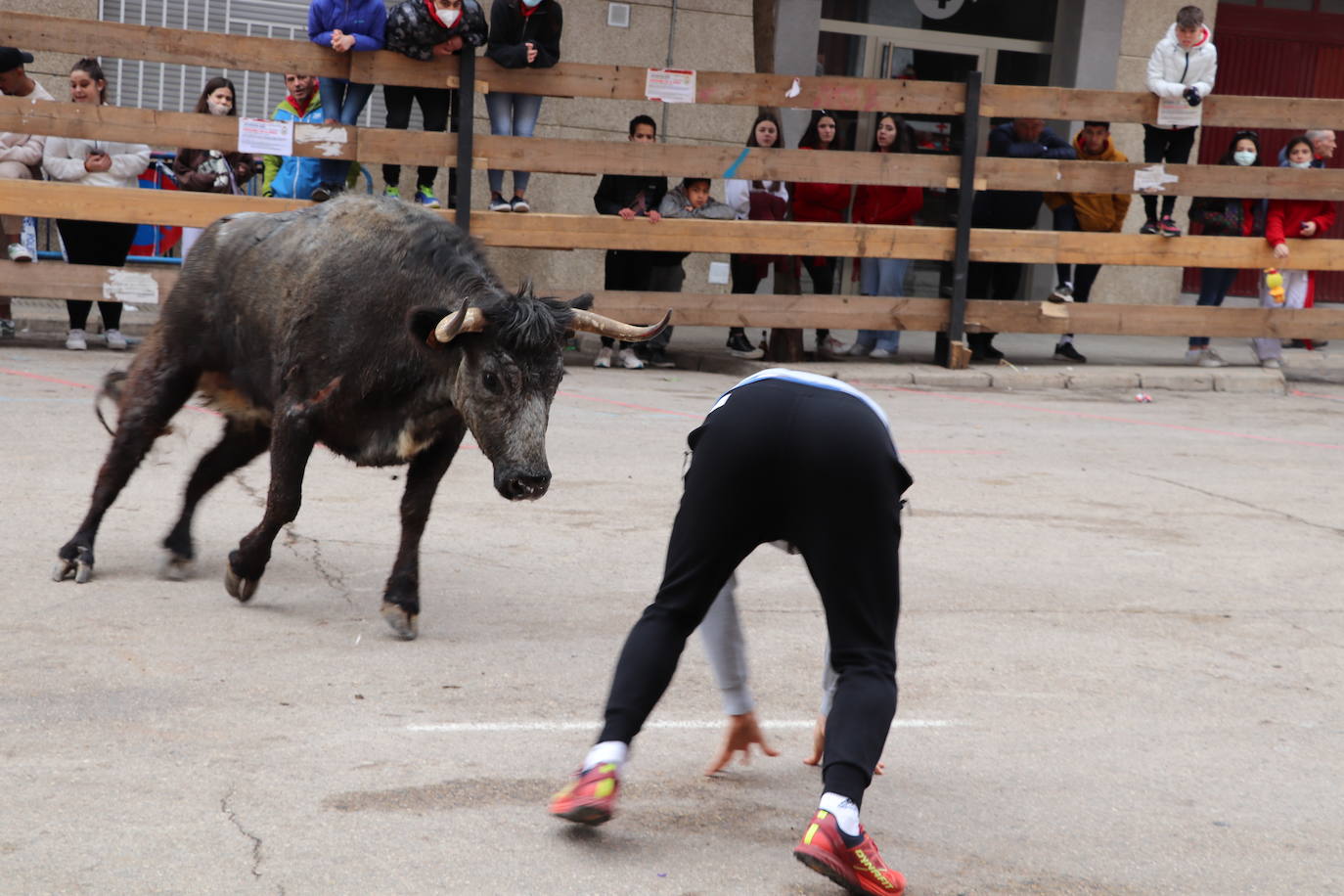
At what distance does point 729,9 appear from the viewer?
17.0 meters

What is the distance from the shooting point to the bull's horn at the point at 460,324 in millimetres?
5523

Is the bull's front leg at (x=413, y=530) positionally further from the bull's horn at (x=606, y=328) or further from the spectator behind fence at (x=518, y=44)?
the spectator behind fence at (x=518, y=44)

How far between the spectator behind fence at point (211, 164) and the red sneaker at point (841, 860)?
9.90 meters

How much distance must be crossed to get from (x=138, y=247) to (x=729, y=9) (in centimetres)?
673

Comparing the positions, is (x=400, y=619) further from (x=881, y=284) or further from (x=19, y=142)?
(x=881, y=284)

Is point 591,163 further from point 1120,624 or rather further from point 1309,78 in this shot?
point 1309,78

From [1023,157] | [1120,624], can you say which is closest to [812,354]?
[1023,157]

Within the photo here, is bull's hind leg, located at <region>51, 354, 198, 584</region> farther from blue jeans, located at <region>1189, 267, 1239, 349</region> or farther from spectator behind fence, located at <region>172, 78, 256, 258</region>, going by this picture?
blue jeans, located at <region>1189, 267, 1239, 349</region>

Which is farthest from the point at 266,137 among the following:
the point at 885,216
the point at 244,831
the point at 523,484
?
the point at 244,831

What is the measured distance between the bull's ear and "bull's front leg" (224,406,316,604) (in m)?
0.69

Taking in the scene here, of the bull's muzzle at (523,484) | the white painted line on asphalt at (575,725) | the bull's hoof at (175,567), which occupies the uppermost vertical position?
the bull's muzzle at (523,484)

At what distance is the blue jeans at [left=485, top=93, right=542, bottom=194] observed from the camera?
514 inches

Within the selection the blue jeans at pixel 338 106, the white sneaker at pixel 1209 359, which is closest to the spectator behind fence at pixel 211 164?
the blue jeans at pixel 338 106

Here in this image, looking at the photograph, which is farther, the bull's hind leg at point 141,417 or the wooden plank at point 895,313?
the wooden plank at point 895,313
